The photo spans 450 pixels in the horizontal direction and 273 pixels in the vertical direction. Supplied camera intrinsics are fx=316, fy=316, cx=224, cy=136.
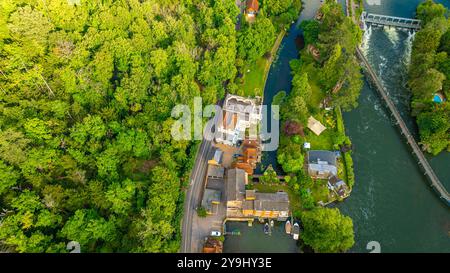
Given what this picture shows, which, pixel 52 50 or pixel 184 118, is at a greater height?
pixel 52 50

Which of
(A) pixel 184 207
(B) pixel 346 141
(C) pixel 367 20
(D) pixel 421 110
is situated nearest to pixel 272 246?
(A) pixel 184 207

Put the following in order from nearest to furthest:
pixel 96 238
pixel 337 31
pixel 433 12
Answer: pixel 96 238
pixel 337 31
pixel 433 12

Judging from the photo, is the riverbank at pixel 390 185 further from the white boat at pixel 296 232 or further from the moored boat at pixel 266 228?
the moored boat at pixel 266 228

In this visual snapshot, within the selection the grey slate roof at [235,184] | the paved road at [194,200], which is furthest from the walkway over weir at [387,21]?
the grey slate roof at [235,184]

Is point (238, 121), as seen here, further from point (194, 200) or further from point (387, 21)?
point (387, 21)

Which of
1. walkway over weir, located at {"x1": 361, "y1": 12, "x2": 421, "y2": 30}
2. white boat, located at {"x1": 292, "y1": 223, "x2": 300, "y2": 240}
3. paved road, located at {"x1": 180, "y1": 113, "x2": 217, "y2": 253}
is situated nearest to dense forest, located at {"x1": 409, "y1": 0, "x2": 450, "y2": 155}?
walkway over weir, located at {"x1": 361, "y1": 12, "x2": 421, "y2": 30}

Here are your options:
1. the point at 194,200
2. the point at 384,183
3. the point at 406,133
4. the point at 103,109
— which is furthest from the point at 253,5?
the point at 194,200

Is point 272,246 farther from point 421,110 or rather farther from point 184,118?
point 421,110
